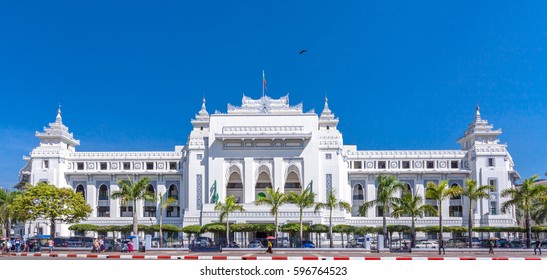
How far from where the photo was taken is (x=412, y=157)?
90500mm

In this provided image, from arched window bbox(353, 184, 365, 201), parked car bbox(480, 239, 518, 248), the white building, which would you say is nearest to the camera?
parked car bbox(480, 239, 518, 248)

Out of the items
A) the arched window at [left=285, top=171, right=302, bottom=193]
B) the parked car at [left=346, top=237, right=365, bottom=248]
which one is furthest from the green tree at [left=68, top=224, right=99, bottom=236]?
the parked car at [left=346, top=237, right=365, bottom=248]

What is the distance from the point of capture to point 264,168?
284ft

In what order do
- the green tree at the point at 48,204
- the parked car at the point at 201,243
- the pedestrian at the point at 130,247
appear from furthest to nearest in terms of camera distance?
1. the green tree at the point at 48,204
2. the parked car at the point at 201,243
3. the pedestrian at the point at 130,247

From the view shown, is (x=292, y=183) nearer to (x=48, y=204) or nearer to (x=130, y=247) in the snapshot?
(x=48, y=204)

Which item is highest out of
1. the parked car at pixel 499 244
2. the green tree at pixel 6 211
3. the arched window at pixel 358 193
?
the arched window at pixel 358 193

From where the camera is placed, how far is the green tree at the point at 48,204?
70.9 m

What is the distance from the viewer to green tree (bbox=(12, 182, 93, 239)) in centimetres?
7094

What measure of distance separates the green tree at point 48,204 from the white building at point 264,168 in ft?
39.1

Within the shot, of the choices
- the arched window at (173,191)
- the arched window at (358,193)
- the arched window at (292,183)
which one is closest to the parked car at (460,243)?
the arched window at (358,193)

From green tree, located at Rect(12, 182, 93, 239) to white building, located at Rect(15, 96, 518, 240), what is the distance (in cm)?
1191

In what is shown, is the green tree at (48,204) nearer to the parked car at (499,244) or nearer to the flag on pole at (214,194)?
the flag on pole at (214,194)

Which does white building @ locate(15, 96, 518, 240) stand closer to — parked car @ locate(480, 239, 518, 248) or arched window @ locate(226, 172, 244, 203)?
arched window @ locate(226, 172, 244, 203)

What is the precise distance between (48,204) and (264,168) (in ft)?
91.4
